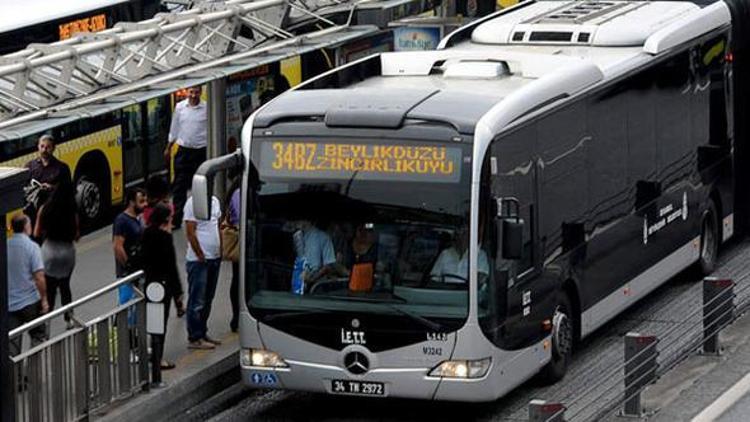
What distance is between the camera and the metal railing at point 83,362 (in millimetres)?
15562

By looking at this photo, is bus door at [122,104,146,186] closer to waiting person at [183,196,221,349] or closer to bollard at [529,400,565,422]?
waiting person at [183,196,221,349]

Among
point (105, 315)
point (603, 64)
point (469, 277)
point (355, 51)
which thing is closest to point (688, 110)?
point (603, 64)

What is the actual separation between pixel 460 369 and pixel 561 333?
204cm

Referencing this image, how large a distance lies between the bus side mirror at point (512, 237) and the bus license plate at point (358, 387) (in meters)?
1.47

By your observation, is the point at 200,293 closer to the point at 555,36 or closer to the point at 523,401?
the point at 523,401

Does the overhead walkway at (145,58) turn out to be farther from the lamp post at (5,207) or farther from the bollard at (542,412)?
the bollard at (542,412)

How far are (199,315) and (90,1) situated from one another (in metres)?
7.41

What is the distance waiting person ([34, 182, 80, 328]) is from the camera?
62.2 ft

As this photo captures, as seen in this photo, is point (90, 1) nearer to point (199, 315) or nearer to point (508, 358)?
point (199, 315)

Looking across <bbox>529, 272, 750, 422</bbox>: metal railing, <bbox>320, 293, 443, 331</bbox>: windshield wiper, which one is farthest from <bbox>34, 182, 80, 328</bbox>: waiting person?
<bbox>529, 272, 750, 422</bbox>: metal railing

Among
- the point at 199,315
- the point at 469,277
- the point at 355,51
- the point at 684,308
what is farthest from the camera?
the point at 355,51

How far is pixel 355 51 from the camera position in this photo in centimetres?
2453

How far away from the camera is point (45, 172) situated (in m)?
20.4

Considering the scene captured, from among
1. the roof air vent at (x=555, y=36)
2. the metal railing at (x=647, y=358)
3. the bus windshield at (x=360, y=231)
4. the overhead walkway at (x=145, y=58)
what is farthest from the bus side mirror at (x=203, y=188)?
the roof air vent at (x=555, y=36)
